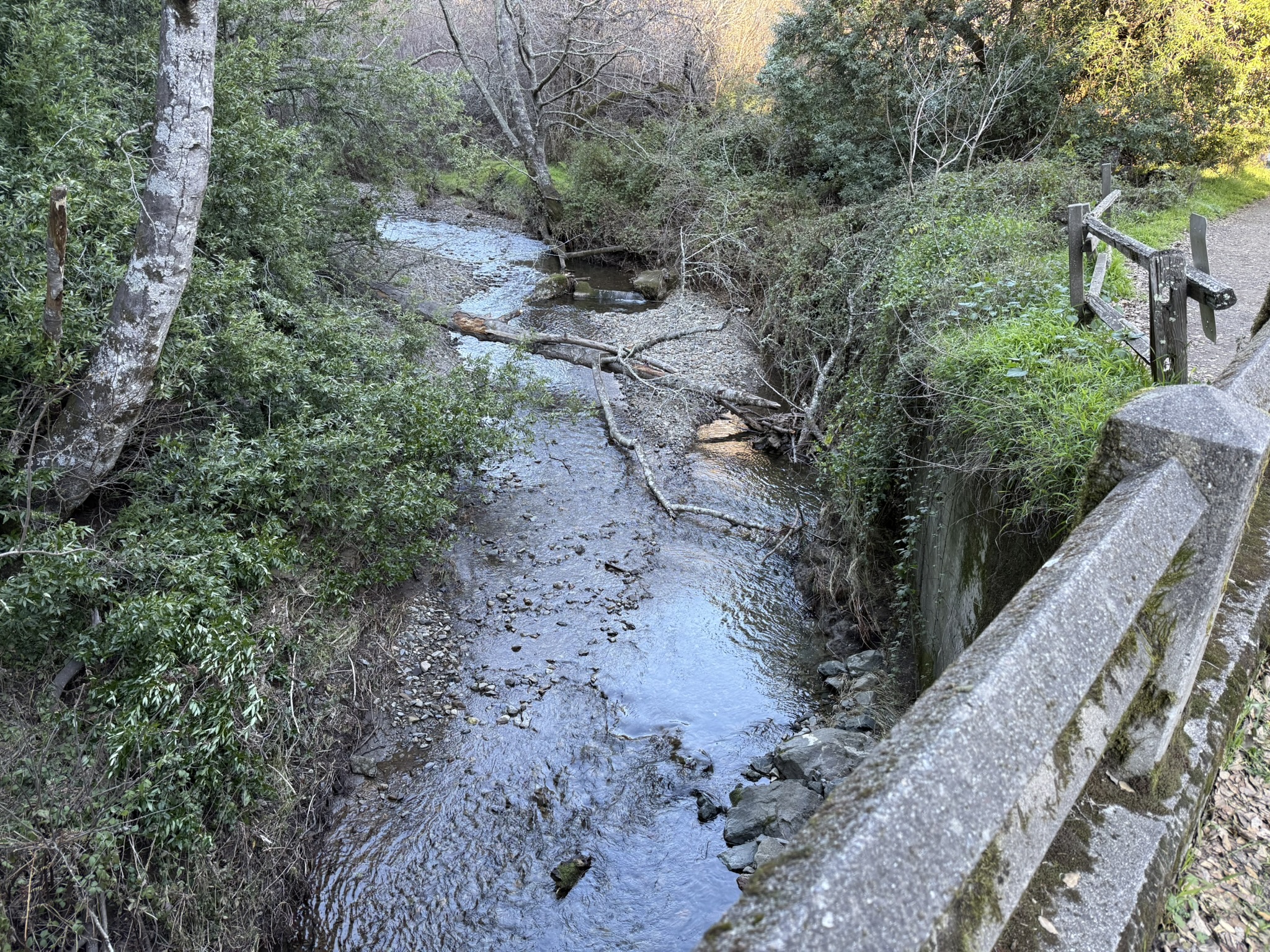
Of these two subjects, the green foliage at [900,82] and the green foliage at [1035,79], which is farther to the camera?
the green foliage at [900,82]

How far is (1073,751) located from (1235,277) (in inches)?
405

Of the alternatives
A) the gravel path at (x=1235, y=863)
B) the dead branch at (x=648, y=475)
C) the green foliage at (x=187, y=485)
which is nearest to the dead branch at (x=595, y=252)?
the dead branch at (x=648, y=475)

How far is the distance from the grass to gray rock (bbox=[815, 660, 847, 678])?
721 centimetres

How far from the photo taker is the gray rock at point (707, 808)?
556 cm

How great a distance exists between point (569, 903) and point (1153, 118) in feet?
50.5

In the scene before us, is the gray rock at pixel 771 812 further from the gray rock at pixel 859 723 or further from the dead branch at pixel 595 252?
the dead branch at pixel 595 252

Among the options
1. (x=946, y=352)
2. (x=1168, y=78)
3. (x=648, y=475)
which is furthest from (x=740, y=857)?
(x=1168, y=78)

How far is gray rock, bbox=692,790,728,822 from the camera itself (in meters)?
5.56

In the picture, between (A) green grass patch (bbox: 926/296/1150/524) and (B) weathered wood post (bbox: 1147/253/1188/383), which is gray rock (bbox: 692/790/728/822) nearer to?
(A) green grass patch (bbox: 926/296/1150/524)

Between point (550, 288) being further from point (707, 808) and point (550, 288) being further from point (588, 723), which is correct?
point (707, 808)

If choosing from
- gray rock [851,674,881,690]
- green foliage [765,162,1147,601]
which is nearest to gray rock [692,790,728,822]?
gray rock [851,674,881,690]

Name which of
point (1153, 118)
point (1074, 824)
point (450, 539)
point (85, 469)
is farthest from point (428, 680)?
point (1153, 118)

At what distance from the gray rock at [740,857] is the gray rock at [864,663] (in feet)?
6.79

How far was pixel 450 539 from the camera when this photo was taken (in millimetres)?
7996
